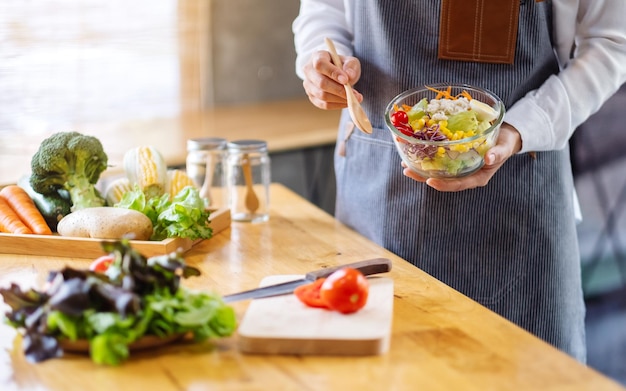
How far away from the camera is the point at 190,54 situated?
10.8ft

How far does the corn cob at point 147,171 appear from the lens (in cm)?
180

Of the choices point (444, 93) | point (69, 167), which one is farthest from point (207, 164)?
point (444, 93)

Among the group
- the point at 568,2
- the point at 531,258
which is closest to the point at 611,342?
the point at 531,258

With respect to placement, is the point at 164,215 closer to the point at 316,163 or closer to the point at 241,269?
the point at 241,269

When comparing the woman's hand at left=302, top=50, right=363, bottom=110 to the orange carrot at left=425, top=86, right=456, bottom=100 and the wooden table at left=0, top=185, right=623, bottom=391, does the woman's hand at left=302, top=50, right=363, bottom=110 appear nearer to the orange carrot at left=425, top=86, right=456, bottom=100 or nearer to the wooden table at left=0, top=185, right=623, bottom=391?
the orange carrot at left=425, top=86, right=456, bottom=100

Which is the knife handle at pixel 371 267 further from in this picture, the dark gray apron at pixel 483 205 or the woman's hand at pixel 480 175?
the dark gray apron at pixel 483 205

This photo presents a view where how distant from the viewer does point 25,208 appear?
1729 millimetres

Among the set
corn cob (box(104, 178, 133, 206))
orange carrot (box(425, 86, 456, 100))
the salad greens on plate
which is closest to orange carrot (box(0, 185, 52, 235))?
corn cob (box(104, 178, 133, 206))

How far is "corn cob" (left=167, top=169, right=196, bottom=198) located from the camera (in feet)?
6.05

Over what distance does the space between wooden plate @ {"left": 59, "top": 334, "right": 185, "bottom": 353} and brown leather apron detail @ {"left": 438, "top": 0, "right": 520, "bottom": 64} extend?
839mm

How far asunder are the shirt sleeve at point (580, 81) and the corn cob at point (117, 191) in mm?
822

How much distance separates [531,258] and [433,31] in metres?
0.51

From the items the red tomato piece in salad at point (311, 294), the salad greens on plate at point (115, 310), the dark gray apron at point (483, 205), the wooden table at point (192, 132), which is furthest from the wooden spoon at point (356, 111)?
the wooden table at point (192, 132)

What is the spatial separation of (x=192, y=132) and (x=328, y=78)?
4.73 feet
